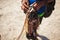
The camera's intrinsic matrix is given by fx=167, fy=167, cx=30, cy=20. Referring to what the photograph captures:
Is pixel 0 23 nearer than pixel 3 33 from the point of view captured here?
No

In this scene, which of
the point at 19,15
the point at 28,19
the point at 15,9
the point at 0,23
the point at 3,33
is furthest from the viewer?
the point at 15,9

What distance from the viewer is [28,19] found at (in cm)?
116

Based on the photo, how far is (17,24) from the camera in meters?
2.05

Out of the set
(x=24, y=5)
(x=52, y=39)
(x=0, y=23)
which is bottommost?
(x=52, y=39)

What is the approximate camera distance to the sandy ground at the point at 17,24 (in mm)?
1815

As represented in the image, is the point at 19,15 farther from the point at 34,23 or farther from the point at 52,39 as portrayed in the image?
the point at 34,23

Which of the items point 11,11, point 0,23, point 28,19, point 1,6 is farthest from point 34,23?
point 1,6

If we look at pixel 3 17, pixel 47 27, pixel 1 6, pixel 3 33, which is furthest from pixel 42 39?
pixel 1 6

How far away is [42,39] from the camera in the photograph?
67.2 inches

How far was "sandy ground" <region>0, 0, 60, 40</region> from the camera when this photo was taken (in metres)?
1.82

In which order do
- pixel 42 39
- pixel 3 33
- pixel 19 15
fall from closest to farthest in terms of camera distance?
pixel 42 39, pixel 3 33, pixel 19 15

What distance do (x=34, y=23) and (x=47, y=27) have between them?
73cm

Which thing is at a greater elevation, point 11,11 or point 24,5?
point 24,5

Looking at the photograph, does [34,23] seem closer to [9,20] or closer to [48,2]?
[48,2]
